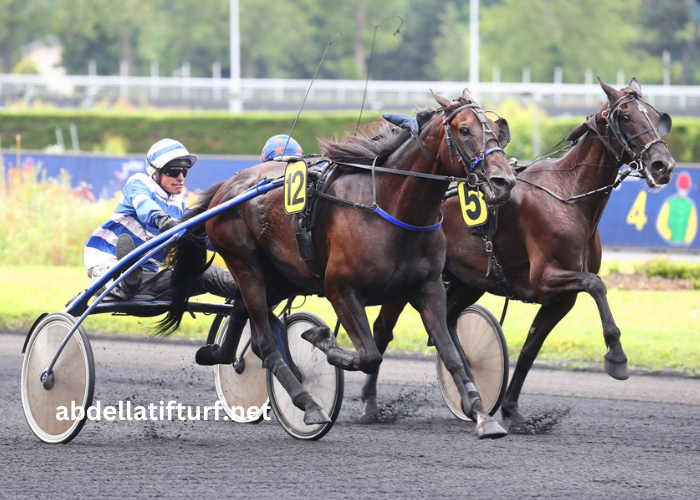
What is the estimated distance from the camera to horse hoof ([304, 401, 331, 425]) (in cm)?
504

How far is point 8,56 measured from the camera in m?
53.1

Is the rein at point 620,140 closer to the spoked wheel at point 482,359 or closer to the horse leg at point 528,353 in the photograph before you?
the horse leg at point 528,353

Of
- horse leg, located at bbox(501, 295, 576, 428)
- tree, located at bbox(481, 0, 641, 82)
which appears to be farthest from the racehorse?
tree, located at bbox(481, 0, 641, 82)

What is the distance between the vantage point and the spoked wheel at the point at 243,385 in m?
6.00

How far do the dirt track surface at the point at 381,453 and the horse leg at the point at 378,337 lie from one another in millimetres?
118

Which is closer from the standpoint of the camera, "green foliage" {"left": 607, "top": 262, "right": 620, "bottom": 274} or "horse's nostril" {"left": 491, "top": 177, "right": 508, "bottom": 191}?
"horse's nostril" {"left": 491, "top": 177, "right": 508, "bottom": 191}

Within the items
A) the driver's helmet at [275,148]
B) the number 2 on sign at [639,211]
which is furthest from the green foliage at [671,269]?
the driver's helmet at [275,148]

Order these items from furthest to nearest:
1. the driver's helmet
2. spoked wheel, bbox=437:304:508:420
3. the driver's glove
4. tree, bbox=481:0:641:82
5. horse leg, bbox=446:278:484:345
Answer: tree, bbox=481:0:641:82 < the driver's helmet < horse leg, bbox=446:278:484:345 < spoked wheel, bbox=437:304:508:420 < the driver's glove

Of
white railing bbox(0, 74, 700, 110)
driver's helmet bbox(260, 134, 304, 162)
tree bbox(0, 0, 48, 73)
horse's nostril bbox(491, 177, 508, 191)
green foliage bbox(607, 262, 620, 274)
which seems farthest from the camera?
tree bbox(0, 0, 48, 73)

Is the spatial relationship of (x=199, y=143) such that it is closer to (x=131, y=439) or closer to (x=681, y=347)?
(x=681, y=347)

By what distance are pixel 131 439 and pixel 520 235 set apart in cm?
251

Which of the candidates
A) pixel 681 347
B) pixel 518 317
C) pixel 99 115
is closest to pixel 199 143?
pixel 99 115

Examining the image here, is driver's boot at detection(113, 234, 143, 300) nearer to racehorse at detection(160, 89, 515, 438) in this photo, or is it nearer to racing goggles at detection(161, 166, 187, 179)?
racing goggles at detection(161, 166, 187, 179)

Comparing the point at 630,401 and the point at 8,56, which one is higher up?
the point at 8,56
